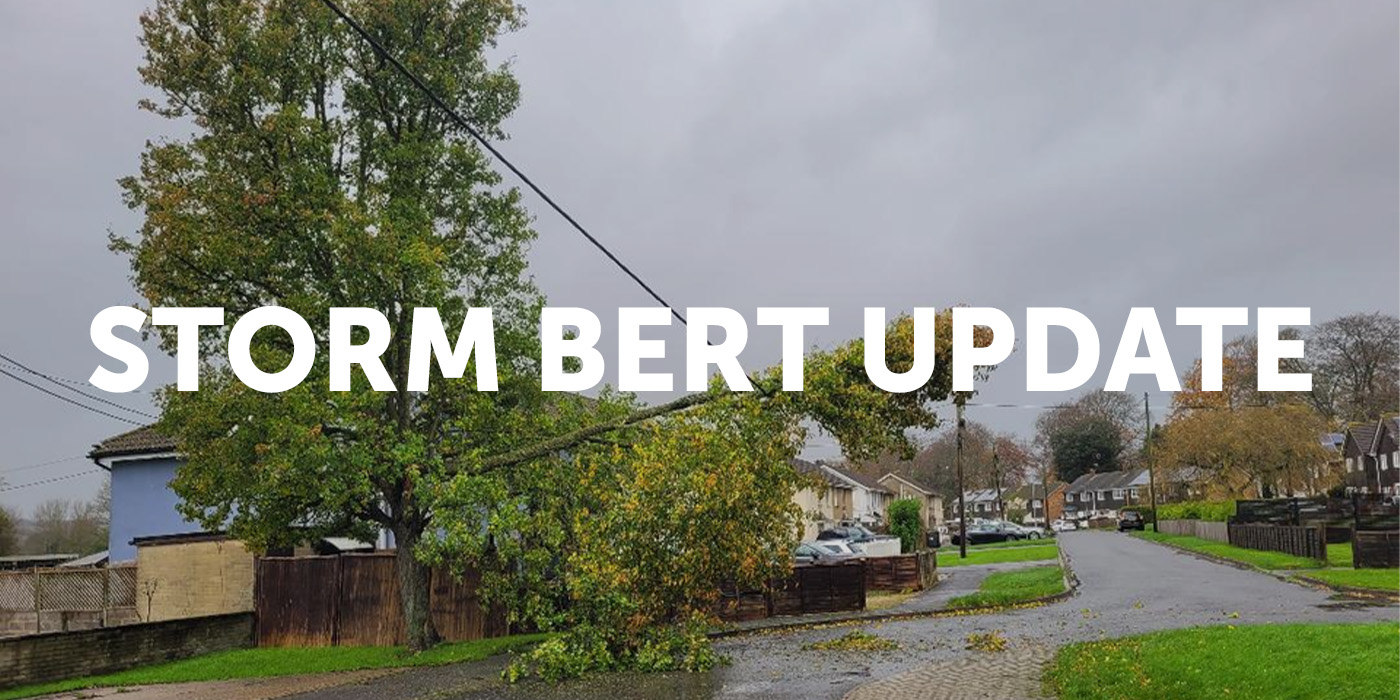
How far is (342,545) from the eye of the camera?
97.4ft

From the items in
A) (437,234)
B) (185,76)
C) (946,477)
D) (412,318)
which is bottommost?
(946,477)

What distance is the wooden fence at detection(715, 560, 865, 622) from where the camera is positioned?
25.6m

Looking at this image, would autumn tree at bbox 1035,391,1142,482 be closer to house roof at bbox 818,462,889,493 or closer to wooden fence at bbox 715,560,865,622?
house roof at bbox 818,462,889,493

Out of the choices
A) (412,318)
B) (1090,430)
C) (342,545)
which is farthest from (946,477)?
(412,318)

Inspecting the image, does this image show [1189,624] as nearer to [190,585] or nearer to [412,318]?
[412,318]

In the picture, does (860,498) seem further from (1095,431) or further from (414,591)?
(414,591)

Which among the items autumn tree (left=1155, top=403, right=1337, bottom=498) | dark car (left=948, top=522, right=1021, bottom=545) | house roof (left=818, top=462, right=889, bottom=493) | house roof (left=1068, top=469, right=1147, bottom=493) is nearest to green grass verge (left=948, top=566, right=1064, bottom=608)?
autumn tree (left=1155, top=403, right=1337, bottom=498)

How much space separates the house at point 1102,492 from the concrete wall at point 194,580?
105m

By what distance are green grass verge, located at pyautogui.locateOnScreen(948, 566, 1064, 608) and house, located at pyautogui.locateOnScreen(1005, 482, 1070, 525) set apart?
97.6 m

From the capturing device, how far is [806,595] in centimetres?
2633

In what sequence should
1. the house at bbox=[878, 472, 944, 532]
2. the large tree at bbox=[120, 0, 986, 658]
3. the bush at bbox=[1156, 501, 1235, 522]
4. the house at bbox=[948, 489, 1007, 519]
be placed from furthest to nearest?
the house at bbox=[948, 489, 1007, 519], the house at bbox=[878, 472, 944, 532], the bush at bbox=[1156, 501, 1235, 522], the large tree at bbox=[120, 0, 986, 658]

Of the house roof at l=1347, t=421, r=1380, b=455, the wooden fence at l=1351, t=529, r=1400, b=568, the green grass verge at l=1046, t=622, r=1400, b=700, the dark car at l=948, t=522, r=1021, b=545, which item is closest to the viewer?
the green grass verge at l=1046, t=622, r=1400, b=700

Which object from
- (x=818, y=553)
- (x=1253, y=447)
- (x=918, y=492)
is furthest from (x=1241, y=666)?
(x=918, y=492)

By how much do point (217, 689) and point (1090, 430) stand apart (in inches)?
3986
